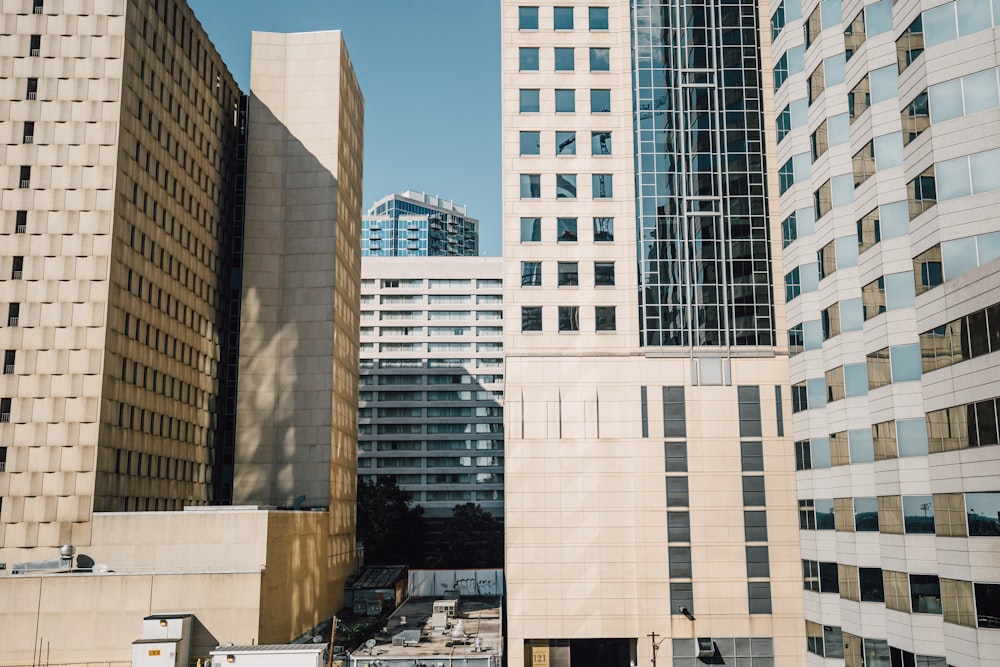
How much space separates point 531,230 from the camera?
71.0 metres

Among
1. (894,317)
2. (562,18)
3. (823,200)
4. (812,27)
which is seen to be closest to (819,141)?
(823,200)

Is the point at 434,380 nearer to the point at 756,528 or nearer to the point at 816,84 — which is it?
the point at 756,528

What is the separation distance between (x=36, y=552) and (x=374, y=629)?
94.7 feet

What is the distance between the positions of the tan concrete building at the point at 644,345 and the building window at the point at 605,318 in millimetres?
109

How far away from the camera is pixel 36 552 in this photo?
67375 mm

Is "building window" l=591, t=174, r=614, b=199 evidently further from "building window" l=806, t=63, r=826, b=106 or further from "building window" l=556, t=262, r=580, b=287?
"building window" l=806, t=63, r=826, b=106

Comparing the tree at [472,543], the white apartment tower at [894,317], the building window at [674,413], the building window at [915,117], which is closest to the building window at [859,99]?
the white apartment tower at [894,317]

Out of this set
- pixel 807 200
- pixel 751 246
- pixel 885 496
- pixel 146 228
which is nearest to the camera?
pixel 885 496

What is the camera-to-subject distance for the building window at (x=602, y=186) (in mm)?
71688

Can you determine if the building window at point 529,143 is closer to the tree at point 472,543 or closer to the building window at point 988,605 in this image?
the building window at point 988,605

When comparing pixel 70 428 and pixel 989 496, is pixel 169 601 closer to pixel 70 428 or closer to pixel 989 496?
pixel 70 428

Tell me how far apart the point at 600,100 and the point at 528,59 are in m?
6.69

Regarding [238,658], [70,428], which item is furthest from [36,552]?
[238,658]

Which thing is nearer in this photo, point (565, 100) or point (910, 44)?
point (910, 44)
